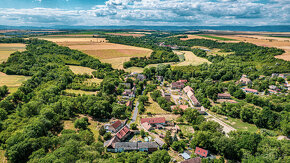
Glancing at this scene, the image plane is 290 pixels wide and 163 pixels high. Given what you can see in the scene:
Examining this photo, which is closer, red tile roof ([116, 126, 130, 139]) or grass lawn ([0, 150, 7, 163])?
grass lawn ([0, 150, 7, 163])

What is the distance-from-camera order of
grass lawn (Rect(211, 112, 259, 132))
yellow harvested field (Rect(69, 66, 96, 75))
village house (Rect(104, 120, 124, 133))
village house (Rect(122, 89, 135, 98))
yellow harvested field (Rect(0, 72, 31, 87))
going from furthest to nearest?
yellow harvested field (Rect(69, 66, 96, 75)) → yellow harvested field (Rect(0, 72, 31, 87)) → village house (Rect(122, 89, 135, 98)) → grass lawn (Rect(211, 112, 259, 132)) → village house (Rect(104, 120, 124, 133))

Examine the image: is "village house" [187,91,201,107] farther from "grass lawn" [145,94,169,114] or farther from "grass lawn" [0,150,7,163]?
"grass lawn" [0,150,7,163]

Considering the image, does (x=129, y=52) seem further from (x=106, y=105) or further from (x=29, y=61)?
(x=106, y=105)

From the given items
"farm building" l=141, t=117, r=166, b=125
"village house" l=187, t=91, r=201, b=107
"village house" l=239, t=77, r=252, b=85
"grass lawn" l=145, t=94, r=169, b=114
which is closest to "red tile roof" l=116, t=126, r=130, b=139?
"farm building" l=141, t=117, r=166, b=125

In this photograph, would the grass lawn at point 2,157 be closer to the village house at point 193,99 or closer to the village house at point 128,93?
the village house at point 128,93

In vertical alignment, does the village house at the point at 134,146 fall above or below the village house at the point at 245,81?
below

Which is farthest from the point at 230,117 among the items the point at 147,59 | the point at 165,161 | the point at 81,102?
the point at 147,59

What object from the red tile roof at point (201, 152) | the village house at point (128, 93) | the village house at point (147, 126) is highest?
the village house at point (128, 93)

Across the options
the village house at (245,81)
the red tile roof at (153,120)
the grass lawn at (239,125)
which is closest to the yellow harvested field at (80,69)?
the red tile roof at (153,120)
